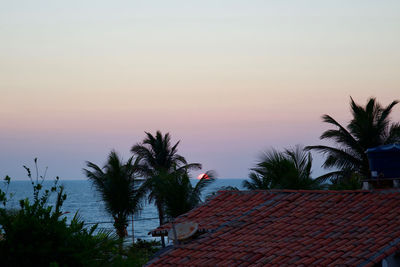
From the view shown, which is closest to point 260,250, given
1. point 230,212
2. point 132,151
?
point 230,212

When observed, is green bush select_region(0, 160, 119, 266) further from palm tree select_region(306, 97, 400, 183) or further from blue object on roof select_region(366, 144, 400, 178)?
palm tree select_region(306, 97, 400, 183)

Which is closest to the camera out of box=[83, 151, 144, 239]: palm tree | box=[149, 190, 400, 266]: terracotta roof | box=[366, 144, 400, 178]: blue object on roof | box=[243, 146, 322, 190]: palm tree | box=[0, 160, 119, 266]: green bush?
box=[0, 160, 119, 266]: green bush

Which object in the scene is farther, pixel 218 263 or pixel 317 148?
pixel 317 148

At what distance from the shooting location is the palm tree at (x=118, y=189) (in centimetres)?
3600

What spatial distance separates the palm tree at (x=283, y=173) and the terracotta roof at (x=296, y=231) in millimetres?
6448

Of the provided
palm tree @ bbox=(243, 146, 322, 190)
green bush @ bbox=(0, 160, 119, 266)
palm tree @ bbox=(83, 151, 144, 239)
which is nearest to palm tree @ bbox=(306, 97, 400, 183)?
palm tree @ bbox=(243, 146, 322, 190)

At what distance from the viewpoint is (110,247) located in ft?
33.3

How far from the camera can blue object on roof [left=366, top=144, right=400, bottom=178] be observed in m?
16.7

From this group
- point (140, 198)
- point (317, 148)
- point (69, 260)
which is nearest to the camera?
point (69, 260)

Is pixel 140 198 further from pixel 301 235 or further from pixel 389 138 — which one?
pixel 301 235

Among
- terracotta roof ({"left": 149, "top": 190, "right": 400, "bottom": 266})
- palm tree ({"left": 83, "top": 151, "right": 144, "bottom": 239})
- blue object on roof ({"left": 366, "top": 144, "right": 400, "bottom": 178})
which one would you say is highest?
palm tree ({"left": 83, "top": 151, "right": 144, "bottom": 239})

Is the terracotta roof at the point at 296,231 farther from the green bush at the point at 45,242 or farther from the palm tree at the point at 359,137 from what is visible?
the palm tree at the point at 359,137

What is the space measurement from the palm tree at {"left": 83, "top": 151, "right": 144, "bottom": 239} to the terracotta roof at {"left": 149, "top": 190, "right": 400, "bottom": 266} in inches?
723

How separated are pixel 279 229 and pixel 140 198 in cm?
2331
